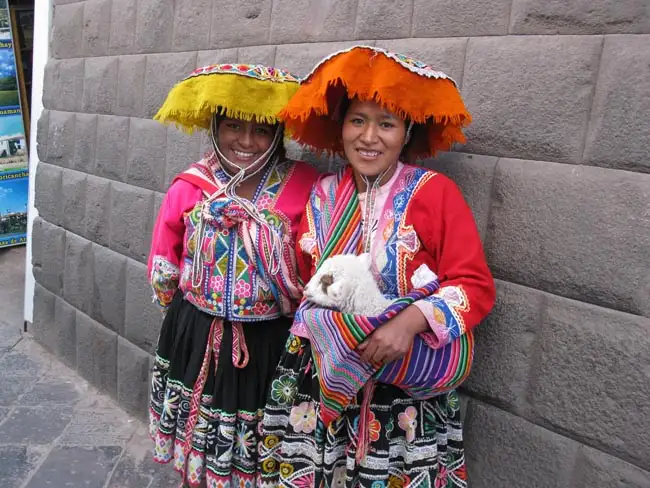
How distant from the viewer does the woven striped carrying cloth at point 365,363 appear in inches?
67.2

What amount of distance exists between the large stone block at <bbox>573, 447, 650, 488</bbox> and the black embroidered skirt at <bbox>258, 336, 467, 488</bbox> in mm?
358

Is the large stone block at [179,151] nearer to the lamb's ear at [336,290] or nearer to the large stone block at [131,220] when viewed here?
the large stone block at [131,220]

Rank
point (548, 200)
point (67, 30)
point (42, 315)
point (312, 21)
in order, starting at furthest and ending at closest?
point (42, 315) < point (67, 30) < point (312, 21) < point (548, 200)

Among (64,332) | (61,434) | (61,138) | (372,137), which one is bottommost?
(61,434)

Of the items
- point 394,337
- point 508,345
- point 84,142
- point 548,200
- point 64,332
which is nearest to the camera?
point 394,337

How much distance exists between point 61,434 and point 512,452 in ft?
8.49

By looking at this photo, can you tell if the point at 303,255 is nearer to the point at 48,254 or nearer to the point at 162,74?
the point at 162,74

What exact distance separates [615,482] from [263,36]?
7.41 feet

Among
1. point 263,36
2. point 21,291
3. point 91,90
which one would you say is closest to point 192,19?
point 263,36

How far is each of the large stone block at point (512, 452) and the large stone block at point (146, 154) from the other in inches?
83.1

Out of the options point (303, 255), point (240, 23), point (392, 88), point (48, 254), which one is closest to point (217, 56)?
point (240, 23)

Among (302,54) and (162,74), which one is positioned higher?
(302,54)

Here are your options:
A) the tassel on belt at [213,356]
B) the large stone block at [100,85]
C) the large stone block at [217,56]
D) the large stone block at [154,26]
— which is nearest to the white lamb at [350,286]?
the tassel on belt at [213,356]

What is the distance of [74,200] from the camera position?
4078 millimetres
